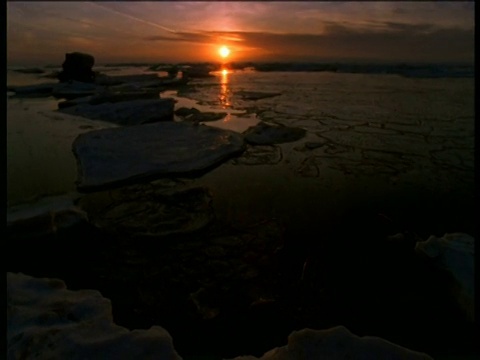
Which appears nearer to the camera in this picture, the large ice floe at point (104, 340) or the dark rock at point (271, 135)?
the large ice floe at point (104, 340)

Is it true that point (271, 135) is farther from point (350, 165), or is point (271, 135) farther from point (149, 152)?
point (149, 152)

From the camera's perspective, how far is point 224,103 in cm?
1430

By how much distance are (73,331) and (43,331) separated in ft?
0.61

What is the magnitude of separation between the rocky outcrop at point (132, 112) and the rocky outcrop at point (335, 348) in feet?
27.8

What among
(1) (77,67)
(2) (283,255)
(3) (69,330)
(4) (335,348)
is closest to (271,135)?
(2) (283,255)

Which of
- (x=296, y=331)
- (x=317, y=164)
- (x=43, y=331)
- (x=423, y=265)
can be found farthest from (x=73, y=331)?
(x=317, y=164)

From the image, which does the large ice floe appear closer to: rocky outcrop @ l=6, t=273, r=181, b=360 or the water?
rocky outcrop @ l=6, t=273, r=181, b=360

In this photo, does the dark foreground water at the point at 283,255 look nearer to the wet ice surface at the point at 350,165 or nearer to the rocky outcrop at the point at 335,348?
the wet ice surface at the point at 350,165

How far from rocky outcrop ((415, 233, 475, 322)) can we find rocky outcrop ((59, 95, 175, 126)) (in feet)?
26.8

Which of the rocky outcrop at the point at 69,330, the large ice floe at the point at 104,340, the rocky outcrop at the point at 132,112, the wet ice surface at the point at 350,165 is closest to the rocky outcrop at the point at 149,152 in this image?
the wet ice surface at the point at 350,165

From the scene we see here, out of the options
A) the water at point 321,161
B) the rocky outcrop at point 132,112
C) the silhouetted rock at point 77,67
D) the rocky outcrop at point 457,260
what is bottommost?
the rocky outcrop at point 457,260

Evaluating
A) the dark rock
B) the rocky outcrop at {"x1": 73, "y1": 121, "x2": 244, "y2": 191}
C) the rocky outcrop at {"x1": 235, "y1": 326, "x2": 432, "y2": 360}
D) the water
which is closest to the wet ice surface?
the water

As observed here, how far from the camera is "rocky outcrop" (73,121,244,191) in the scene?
5.31 meters

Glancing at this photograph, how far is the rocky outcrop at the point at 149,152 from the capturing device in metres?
5.31
